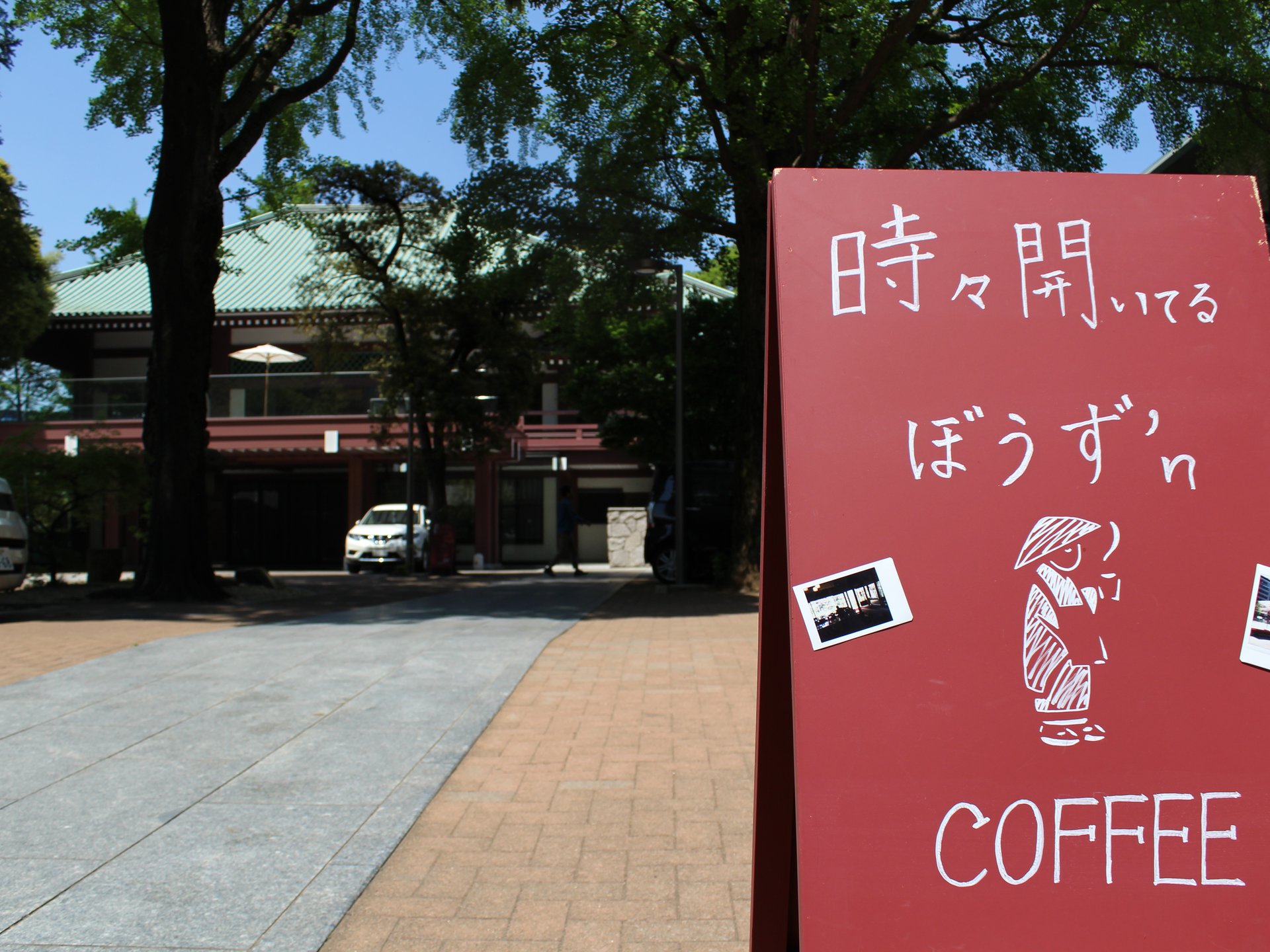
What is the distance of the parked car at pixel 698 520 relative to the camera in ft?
62.2

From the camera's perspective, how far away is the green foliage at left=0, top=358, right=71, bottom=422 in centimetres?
2834

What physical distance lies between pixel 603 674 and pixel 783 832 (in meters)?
5.41

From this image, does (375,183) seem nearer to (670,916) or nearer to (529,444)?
(529,444)

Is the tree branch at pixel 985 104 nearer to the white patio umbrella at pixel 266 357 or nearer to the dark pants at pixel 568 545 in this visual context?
the dark pants at pixel 568 545

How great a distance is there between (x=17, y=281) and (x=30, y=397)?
1467 cm

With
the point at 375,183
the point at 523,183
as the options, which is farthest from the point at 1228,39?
the point at 375,183

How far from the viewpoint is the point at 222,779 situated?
4.91m

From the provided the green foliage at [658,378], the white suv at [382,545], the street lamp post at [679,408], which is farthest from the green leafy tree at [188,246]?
the white suv at [382,545]

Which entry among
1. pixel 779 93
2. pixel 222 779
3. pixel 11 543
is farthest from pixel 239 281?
pixel 222 779

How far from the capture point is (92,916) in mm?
3426

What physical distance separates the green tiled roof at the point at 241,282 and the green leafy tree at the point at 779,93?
43.3ft

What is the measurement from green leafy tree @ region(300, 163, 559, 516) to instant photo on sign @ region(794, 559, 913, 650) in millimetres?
21360

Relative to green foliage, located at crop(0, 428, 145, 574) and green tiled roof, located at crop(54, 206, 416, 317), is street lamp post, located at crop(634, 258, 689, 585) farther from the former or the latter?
green tiled roof, located at crop(54, 206, 416, 317)

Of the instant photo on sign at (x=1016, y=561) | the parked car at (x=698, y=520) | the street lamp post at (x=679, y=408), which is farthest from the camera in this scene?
the parked car at (x=698, y=520)
